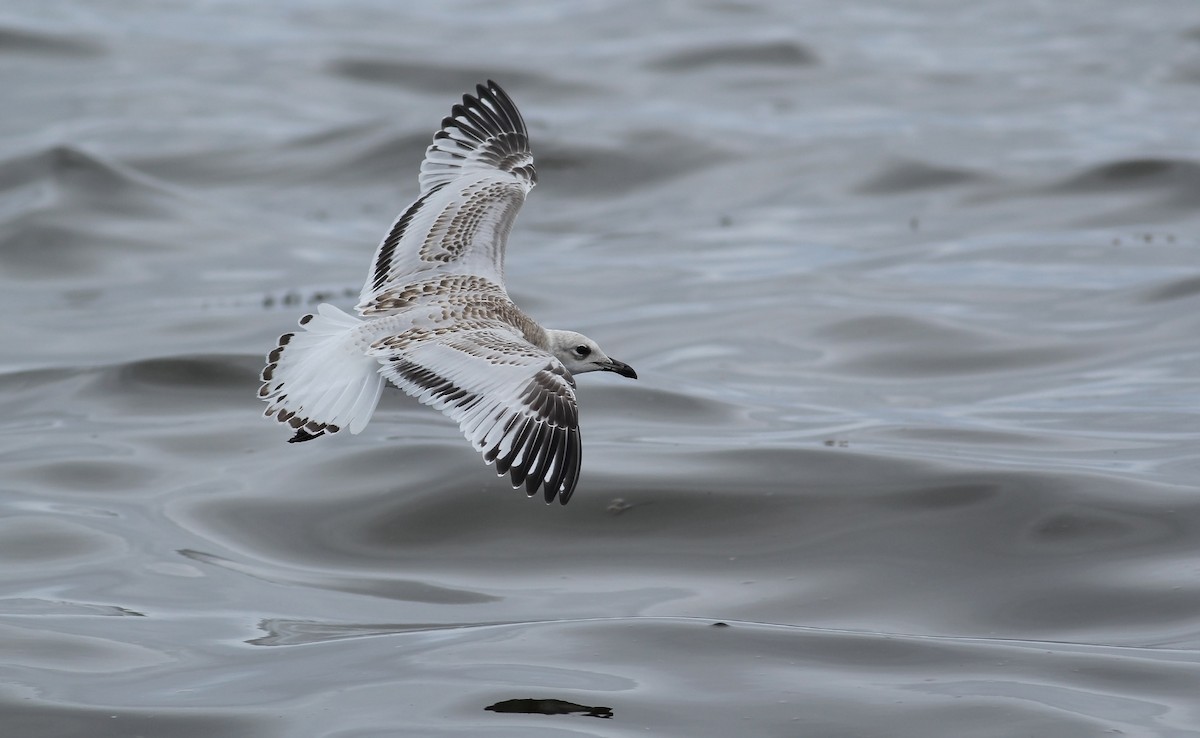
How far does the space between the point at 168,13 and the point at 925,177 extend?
14.9 meters

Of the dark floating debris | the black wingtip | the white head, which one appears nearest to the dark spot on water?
the white head

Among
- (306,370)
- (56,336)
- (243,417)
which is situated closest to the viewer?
(306,370)

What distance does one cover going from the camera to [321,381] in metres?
7.05

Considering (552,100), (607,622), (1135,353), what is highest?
(552,100)

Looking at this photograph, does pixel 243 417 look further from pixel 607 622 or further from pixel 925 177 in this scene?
pixel 925 177

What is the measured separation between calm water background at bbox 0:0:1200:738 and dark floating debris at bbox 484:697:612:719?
0.08 m

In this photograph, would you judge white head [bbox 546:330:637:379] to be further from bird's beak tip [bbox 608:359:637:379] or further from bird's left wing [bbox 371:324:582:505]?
bird's left wing [bbox 371:324:582:505]

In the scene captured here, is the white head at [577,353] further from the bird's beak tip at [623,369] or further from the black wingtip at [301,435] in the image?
the black wingtip at [301,435]

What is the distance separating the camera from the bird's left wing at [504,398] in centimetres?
685

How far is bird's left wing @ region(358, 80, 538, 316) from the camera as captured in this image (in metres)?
8.45

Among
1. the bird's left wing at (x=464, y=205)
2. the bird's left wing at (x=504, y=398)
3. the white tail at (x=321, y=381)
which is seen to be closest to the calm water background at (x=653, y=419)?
the bird's left wing at (x=504, y=398)

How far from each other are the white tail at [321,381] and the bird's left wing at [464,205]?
21.2 inches

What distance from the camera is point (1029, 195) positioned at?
17609mm

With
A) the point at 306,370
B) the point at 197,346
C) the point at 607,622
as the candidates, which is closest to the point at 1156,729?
the point at 607,622
